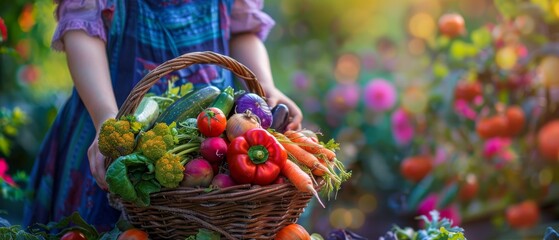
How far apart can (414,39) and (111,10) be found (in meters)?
3.27

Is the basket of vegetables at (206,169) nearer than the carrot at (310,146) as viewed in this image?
Yes

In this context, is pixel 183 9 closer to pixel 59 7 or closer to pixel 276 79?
pixel 59 7

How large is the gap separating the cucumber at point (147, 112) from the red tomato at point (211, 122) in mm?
138

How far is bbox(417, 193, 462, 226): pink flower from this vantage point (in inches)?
152

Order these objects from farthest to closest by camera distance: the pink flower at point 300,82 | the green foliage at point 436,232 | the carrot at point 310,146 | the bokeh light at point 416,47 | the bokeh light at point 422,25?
the bokeh light at point 416,47
the bokeh light at point 422,25
the pink flower at point 300,82
the green foliage at point 436,232
the carrot at point 310,146

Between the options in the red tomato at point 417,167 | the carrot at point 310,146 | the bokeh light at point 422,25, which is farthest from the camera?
the bokeh light at point 422,25

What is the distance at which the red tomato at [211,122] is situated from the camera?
6.18ft

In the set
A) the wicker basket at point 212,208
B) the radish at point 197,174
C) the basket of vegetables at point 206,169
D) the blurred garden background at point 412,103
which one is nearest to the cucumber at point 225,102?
the basket of vegetables at point 206,169

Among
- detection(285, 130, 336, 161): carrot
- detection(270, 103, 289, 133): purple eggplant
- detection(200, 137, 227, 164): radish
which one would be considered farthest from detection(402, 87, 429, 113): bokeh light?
detection(200, 137, 227, 164): radish

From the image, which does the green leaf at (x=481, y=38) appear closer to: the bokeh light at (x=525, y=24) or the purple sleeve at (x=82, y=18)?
the bokeh light at (x=525, y=24)

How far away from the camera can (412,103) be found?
4.16 meters

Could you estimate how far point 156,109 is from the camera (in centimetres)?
203

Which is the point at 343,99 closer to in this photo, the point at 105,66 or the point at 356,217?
the point at 356,217

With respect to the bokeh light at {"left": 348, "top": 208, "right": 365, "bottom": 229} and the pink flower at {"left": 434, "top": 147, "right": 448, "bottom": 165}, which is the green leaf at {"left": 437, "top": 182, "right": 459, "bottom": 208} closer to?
the pink flower at {"left": 434, "top": 147, "right": 448, "bottom": 165}
